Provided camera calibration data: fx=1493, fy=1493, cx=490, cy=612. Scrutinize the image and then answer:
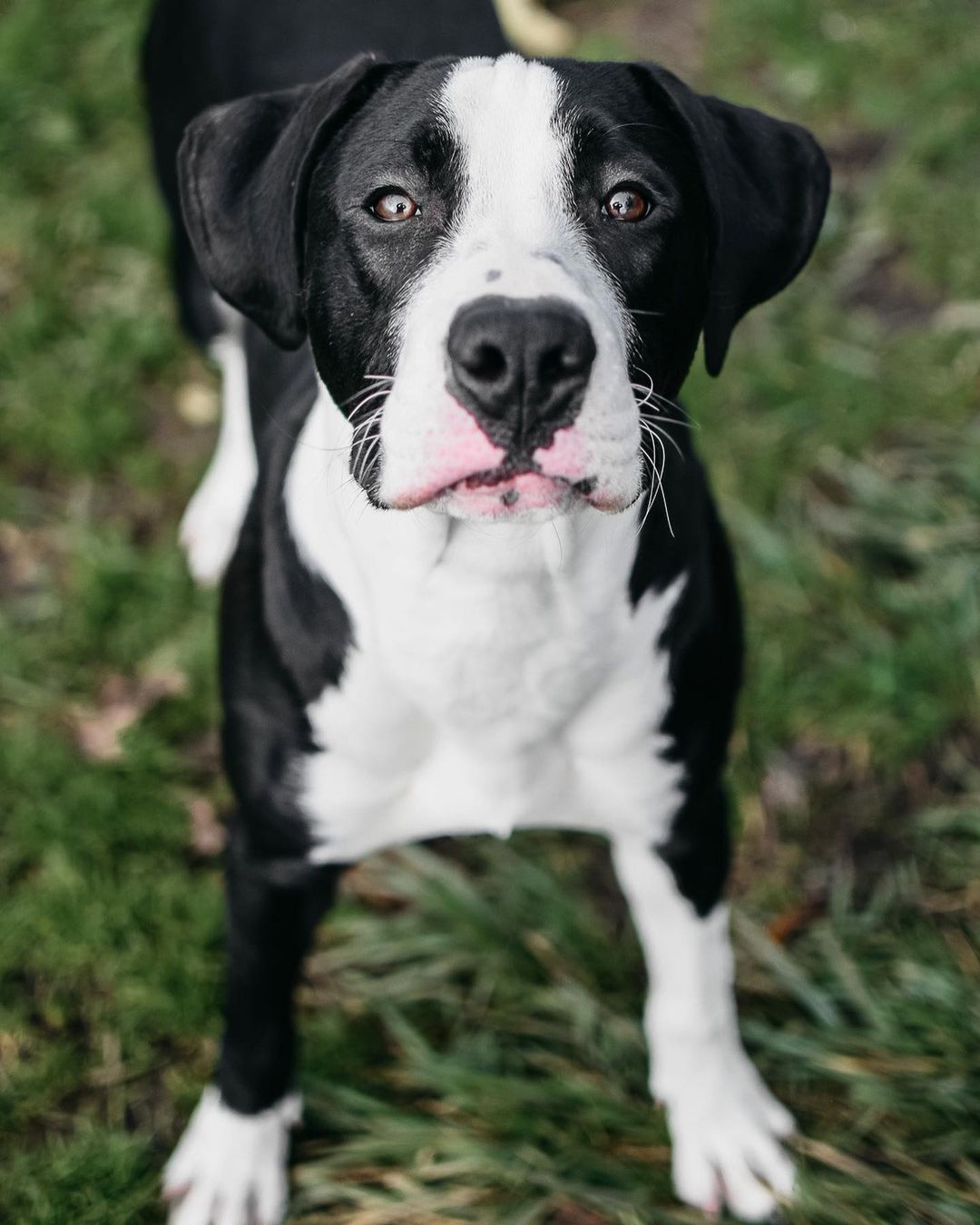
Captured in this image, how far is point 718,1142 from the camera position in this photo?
3021mm

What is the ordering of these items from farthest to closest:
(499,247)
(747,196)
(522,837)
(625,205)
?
1. (522,837)
2. (747,196)
3. (625,205)
4. (499,247)

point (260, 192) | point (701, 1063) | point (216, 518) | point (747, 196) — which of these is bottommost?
point (701, 1063)

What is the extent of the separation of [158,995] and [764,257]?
2.06 meters

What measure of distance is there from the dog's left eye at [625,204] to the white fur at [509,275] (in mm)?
69

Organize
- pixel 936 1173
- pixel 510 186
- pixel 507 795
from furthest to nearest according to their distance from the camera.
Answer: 1. pixel 936 1173
2. pixel 507 795
3. pixel 510 186

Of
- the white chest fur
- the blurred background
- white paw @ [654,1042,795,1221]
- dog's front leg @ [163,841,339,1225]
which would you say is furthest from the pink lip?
the blurred background

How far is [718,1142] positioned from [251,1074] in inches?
37.4

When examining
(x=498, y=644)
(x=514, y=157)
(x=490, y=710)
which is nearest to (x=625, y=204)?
(x=514, y=157)

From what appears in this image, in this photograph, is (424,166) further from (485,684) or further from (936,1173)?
(936,1173)

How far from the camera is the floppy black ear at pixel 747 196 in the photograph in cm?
225

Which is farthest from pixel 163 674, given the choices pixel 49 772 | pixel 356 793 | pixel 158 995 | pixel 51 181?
pixel 51 181

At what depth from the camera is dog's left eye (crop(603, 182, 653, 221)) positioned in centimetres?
215

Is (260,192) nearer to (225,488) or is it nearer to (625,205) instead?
(625,205)

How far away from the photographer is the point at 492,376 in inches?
76.4
